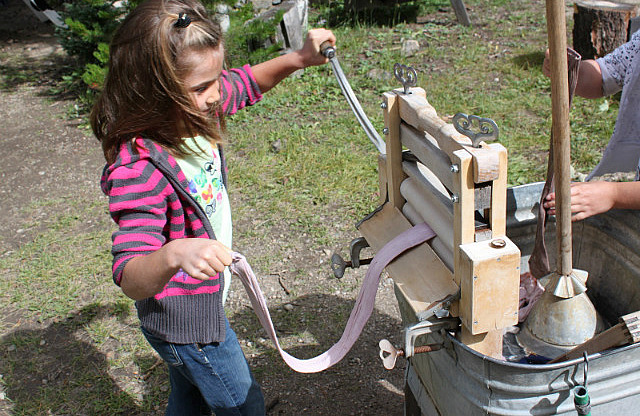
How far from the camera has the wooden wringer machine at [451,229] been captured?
3.82 ft

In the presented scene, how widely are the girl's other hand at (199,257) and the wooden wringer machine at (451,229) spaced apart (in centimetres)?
40

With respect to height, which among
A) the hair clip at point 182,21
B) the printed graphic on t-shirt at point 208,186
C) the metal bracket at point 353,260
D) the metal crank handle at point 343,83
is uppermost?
the hair clip at point 182,21

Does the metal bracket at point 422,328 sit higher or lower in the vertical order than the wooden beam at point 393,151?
lower

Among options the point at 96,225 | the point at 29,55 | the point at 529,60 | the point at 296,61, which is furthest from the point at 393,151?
the point at 29,55

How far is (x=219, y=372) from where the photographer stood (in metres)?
1.62

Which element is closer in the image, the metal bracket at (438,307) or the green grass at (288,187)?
the metal bracket at (438,307)

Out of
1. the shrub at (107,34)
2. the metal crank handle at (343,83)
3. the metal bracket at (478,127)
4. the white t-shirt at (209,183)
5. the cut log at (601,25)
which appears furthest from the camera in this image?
the shrub at (107,34)

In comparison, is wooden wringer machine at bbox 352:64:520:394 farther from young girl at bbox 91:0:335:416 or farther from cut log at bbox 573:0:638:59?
cut log at bbox 573:0:638:59

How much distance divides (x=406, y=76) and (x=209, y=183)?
583mm

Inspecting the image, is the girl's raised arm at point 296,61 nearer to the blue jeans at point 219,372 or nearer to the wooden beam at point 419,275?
the wooden beam at point 419,275

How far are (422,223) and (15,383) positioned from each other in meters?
1.95

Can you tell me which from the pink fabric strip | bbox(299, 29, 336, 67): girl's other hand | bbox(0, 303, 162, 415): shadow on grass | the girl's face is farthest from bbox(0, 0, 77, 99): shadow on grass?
the pink fabric strip

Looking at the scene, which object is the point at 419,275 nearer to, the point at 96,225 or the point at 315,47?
the point at 315,47

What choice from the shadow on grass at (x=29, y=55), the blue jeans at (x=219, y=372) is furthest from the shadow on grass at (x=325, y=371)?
the shadow on grass at (x=29, y=55)
